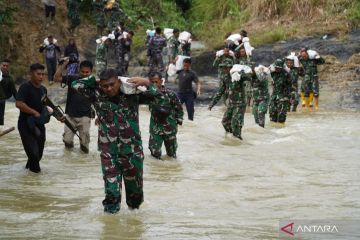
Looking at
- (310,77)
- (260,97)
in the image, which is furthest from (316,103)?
(260,97)

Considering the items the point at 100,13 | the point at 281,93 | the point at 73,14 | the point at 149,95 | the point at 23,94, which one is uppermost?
the point at 100,13

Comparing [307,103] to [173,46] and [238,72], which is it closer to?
[173,46]

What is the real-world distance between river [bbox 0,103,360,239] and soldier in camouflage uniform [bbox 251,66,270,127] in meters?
0.69

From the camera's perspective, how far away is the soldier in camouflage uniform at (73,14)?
26.0 meters

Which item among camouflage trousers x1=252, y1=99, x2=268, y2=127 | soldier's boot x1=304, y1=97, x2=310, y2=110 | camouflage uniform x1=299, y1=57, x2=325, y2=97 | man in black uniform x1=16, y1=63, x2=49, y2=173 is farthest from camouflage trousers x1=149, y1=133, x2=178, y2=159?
soldier's boot x1=304, y1=97, x2=310, y2=110

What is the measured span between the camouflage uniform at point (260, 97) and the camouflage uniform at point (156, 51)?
6882mm

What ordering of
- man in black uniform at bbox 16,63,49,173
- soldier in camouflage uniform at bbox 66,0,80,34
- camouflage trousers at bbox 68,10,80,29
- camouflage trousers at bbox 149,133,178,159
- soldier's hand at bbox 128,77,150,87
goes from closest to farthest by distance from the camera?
soldier's hand at bbox 128,77,150,87 → man in black uniform at bbox 16,63,49,173 → camouflage trousers at bbox 149,133,178,159 → soldier in camouflage uniform at bbox 66,0,80,34 → camouflage trousers at bbox 68,10,80,29

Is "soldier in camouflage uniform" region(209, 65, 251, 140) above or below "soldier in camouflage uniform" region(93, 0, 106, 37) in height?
below

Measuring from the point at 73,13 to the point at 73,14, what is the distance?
4 centimetres

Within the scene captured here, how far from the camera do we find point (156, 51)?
23.0 m

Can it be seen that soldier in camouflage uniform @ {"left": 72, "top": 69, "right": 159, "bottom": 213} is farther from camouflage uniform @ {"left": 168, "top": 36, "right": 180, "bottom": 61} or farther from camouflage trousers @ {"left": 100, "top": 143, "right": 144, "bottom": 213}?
camouflage uniform @ {"left": 168, "top": 36, "right": 180, "bottom": 61}

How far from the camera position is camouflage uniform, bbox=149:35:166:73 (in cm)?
2284

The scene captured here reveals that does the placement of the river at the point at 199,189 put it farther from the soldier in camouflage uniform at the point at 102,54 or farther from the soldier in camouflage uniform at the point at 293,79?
the soldier in camouflage uniform at the point at 102,54

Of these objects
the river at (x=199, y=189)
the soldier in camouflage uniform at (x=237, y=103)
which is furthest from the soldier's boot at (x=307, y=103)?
the soldier in camouflage uniform at (x=237, y=103)
